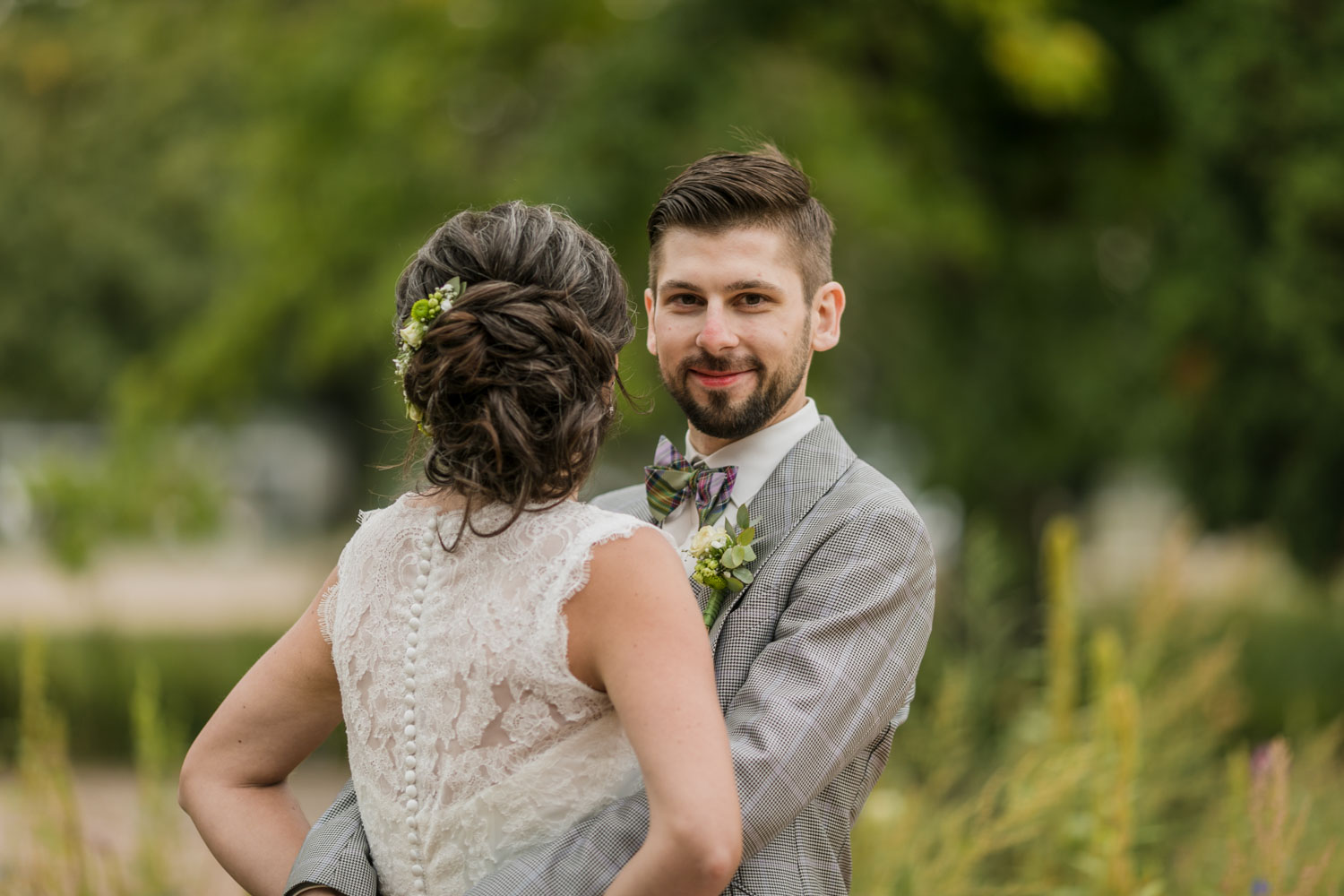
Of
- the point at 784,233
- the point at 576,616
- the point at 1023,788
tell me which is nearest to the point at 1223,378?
the point at 1023,788

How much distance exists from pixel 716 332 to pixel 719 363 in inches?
2.4

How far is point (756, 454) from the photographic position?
7.44 feet

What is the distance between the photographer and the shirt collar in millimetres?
2254

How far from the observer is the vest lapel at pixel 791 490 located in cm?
213

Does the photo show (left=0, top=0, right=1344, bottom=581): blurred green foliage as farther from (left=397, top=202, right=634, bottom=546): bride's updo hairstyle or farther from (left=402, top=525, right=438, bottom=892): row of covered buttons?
(left=402, top=525, right=438, bottom=892): row of covered buttons

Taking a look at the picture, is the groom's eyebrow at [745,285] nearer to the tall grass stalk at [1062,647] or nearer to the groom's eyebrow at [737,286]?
the groom's eyebrow at [737,286]

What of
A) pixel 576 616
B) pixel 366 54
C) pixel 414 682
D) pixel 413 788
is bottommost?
pixel 413 788

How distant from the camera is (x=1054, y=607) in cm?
386

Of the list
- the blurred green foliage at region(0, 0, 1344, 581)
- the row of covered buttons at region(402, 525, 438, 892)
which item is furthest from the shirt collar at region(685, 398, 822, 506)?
the blurred green foliage at region(0, 0, 1344, 581)

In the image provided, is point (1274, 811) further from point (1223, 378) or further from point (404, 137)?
point (404, 137)

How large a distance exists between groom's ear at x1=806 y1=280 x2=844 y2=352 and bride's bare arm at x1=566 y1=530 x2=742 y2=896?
0.72m

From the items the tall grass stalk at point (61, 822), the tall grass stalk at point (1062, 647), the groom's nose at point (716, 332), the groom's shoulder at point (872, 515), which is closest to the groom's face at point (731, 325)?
the groom's nose at point (716, 332)

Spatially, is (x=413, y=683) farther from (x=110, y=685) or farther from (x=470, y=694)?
(x=110, y=685)

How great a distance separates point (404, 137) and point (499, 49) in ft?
2.94
